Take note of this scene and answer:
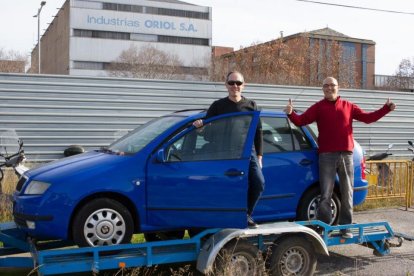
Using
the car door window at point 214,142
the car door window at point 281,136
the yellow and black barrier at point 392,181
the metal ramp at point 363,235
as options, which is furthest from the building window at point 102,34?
the metal ramp at point 363,235

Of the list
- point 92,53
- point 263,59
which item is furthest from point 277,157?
point 92,53

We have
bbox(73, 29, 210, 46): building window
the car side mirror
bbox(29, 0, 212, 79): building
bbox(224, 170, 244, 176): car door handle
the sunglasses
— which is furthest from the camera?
bbox(73, 29, 210, 46): building window

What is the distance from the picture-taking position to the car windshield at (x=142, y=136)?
5.34 meters

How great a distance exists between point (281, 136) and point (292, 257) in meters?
1.50

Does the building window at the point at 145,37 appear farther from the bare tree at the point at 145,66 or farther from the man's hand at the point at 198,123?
the man's hand at the point at 198,123

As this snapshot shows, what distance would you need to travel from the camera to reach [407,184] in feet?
31.8

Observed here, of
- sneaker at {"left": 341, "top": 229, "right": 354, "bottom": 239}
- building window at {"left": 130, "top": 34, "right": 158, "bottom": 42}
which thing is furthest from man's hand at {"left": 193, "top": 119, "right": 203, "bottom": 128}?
building window at {"left": 130, "top": 34, "right": 158, "bottom": 42}

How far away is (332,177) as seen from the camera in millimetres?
5875

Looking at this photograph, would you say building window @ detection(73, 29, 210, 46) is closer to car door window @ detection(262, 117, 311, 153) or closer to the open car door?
car door window @ detection(262, 117, 311, 153)

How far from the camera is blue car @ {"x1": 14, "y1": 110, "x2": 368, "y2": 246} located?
4.71 meters

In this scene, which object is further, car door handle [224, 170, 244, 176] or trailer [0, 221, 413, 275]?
car door handle [224, 170, 244, 176]

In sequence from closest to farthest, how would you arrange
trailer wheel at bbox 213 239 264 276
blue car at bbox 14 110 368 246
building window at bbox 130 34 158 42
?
1. blue car at bbox 14 110 368 246
2. trailer wheel at bbox 213 239 264 276
3. building window at bbox 130 34 158 42

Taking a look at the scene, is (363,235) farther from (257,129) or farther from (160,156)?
(160,156)

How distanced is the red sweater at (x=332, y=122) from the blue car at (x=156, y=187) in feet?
1.96
